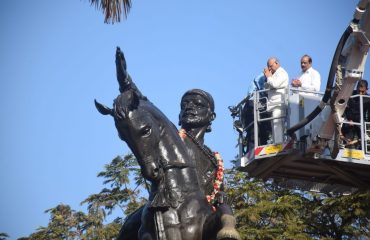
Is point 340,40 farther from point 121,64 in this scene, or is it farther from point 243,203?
point 243,203

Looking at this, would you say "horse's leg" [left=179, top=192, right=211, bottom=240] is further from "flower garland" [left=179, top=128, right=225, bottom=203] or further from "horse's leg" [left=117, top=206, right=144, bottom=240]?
"horse's leg" [left=117, top=206, right=144, bottom=240]

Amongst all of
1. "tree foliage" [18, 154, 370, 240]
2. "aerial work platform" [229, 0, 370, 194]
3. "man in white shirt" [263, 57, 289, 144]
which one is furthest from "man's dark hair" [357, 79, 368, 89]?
"tree foliage" [18, 154, 370, 240]

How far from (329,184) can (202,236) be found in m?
10.3

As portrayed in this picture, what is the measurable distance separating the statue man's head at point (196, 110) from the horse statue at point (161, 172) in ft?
3.47

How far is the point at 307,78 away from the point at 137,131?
729 centimetres

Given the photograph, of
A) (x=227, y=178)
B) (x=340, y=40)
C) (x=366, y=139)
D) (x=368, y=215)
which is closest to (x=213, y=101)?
(x=340, y=40)

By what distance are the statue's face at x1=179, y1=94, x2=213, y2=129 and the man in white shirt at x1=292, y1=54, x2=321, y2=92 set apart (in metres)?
5.19

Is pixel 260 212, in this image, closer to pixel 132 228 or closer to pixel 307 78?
pixel 307 78

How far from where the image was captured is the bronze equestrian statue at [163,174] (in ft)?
38.3

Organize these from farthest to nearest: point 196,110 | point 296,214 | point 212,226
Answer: point 296,214 → point 196,110 → point 212,226

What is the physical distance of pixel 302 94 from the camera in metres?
18.7

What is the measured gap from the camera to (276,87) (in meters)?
18.2

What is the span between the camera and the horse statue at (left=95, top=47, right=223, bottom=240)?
38.3 ft

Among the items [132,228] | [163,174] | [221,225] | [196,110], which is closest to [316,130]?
[196,110]
